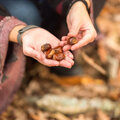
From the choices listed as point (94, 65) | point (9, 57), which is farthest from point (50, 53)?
point (94, 65)

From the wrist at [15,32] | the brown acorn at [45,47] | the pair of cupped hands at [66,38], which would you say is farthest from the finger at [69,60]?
the wrist at [15,32]

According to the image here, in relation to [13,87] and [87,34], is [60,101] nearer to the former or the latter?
[13,87]

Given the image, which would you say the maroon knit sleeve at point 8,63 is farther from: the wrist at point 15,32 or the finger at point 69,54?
the finger at point 69,54

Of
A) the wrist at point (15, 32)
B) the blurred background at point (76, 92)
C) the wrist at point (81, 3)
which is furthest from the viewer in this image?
the blurred background at point (76, 92)

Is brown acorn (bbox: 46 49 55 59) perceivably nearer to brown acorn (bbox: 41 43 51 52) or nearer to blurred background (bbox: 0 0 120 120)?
brown acorn (bbox: 41 43 51 52)

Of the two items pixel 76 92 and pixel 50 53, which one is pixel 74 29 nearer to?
pixel 50 53

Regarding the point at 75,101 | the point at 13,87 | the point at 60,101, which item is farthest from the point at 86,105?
the point at 13,87

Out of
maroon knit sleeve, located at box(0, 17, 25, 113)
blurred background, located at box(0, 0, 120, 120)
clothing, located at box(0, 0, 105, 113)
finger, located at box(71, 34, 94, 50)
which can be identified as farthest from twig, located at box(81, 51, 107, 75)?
finger, located at box(71, 34, 94, 50)
